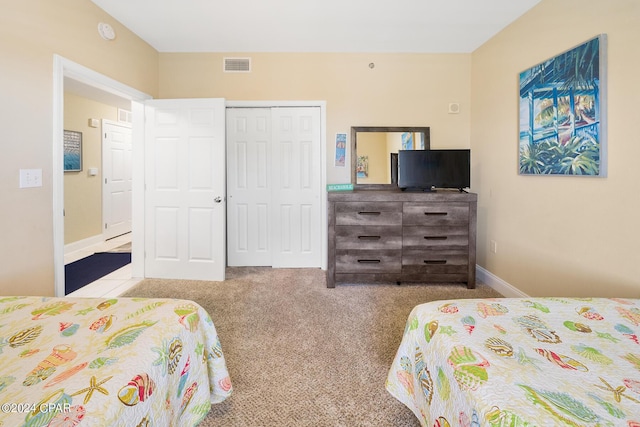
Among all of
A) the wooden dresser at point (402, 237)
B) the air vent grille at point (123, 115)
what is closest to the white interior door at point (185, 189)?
the wooden dresser at point (402, 237)

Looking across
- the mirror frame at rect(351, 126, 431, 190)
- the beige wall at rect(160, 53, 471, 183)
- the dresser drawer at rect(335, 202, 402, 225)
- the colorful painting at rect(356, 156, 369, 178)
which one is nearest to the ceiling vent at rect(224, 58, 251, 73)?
the beige wall at rect(160, 53, 471, 183)

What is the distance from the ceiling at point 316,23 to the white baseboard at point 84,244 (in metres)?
3.15

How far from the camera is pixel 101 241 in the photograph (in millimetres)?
5203

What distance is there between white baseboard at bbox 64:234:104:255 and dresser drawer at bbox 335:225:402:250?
13.4ft

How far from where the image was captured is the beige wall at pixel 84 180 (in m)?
4.57

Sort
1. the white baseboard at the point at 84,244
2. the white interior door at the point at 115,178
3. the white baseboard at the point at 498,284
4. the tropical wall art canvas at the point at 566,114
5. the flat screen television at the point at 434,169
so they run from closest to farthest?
the tropical wall art canvas at the point at 566,114 < the white baseboard at the point at 498,284 < the flat screen television at the point at 434,169 < the white baseboard at the point at 84,244 < the white interior door at the point at 115,178

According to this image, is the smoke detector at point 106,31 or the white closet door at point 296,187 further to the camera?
the white closet door at point 296,187

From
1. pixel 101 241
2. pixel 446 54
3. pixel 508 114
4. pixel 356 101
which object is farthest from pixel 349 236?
pixel 101 241

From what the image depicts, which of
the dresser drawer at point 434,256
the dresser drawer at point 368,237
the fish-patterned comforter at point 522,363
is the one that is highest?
the dresser drawer at point 368,237

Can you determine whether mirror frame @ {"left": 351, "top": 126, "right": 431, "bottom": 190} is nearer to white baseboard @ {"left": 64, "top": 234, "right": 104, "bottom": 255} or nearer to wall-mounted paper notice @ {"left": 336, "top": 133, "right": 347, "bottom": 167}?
wall-mounted paper notice @ {"left": 336, "top": 133, "right": 347, "bottom": 167}

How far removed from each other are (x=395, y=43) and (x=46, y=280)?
376 centimetres

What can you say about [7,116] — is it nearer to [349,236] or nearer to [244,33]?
[244,33]

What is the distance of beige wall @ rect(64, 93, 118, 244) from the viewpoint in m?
4.57

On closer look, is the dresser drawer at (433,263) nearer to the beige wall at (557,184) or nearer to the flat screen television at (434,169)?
the beige wall at (557,184)
